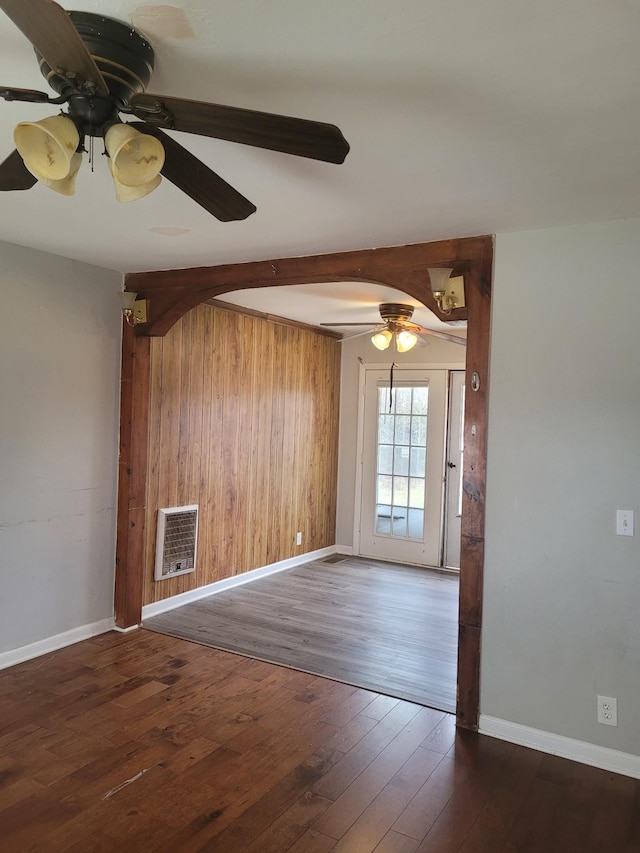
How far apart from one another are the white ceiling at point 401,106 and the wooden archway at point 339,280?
0.81ft

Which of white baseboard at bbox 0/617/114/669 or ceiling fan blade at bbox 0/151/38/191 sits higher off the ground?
ceiling fan blade at bbox 0/151/38/191

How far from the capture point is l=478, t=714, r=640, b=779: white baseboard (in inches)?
106

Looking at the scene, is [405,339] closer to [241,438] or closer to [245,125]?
[241,438]

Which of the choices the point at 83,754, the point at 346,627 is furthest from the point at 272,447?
the point at 83,754

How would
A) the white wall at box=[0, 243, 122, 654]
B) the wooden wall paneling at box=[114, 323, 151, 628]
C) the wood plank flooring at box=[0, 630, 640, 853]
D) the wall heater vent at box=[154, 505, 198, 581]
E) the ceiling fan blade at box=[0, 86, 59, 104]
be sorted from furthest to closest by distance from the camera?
the wall heater vent at box=[154, 505, 198, 581] < the wooden wall paneling at box=[114, 323, 151, 628] < the white wall at box=[0, 243, 122, 654] < the wood plank flooring at box=[0, 630, 640, 853] < the ceiling fan blade at box=[0, 86, 59, 104]

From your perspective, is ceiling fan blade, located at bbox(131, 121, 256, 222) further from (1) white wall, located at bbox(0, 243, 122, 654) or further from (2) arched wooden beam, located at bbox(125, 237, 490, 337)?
(1) white wall, located at bbox(0, 243, 122, 654)

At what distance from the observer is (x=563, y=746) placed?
2820 mm

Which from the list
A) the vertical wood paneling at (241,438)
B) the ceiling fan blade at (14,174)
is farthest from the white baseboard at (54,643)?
the ceiling fan blade at (14,174)

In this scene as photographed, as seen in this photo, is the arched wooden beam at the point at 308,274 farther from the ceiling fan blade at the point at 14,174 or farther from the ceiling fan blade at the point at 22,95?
the ceiling fan blade at the point at 22,95

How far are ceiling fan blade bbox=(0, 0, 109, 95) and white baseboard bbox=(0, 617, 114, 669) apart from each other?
325cm

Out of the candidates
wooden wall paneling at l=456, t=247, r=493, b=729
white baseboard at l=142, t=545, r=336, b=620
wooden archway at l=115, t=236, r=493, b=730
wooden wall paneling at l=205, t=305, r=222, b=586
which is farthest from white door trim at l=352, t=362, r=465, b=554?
wooden wall paneling at l=456, t=247, r=493, b=729

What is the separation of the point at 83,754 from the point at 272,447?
343 centimetres

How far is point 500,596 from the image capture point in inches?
117

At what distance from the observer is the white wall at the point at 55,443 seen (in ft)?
11.6
